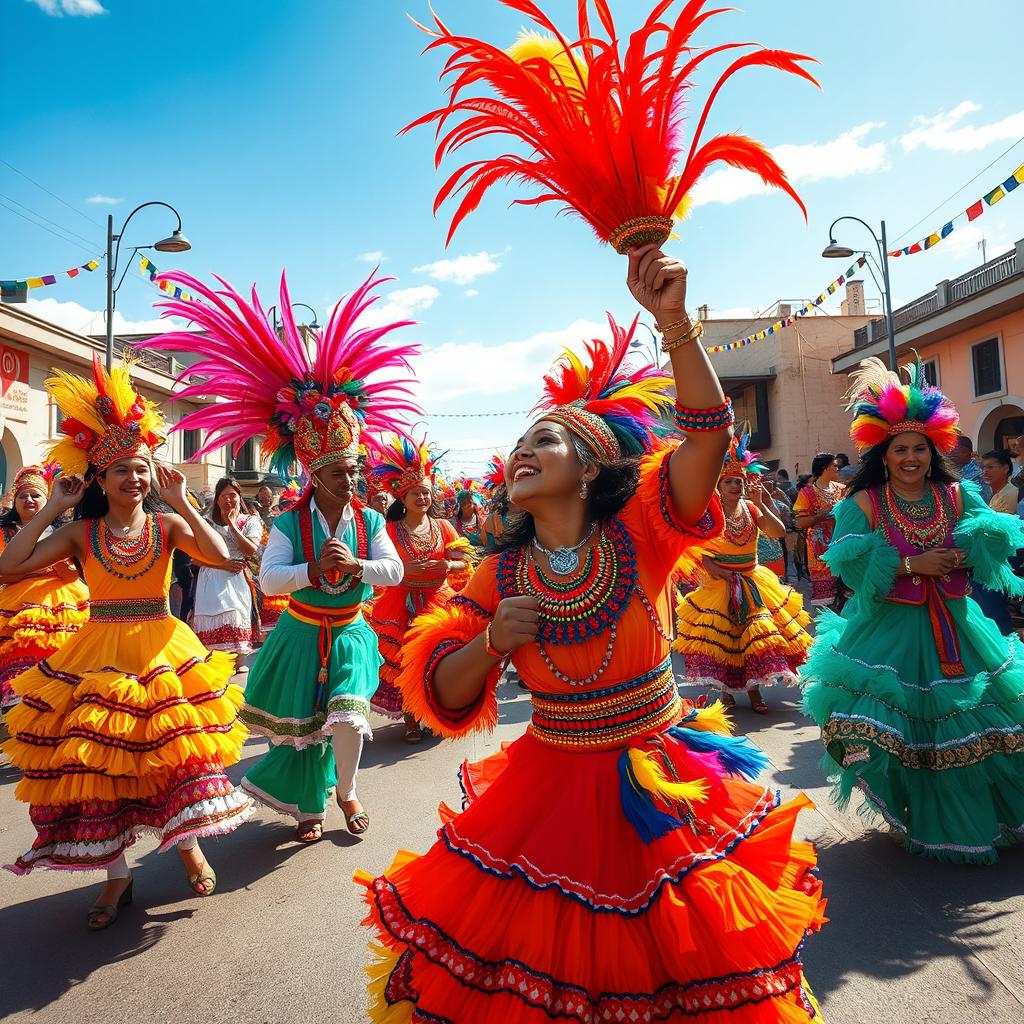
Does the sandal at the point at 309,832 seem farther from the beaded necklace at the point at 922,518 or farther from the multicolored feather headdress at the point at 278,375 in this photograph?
the beaded necklace at the point at 922,518

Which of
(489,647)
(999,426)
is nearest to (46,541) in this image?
(489,647)

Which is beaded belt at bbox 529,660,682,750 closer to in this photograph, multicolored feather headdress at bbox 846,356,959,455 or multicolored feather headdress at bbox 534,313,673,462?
multicolored feather headdress at bbox 534,313,673,462

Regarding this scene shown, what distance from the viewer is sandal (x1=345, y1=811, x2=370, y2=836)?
4387 millimetres

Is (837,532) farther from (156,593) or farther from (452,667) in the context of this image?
(156,593)

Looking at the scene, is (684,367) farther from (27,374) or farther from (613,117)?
(27,374)

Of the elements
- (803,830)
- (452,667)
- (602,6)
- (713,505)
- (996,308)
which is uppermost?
(996,308)

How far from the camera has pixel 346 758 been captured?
177 inches

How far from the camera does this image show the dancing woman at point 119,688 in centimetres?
350

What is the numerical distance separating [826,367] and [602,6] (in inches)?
1300

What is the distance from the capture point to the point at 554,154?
211 centimetres

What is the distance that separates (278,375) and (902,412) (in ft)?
11.5

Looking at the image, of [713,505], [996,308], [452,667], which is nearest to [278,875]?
[452,667]

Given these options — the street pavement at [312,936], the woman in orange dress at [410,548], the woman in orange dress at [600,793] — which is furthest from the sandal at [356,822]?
the woman in orange dress at [410,548]

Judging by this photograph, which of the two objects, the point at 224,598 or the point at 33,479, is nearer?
the point at 33,479
